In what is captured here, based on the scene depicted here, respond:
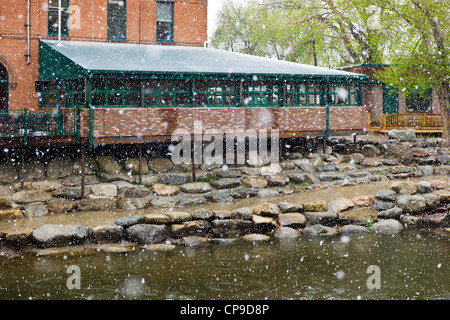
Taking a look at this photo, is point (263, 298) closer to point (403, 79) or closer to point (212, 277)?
point (212, 277)

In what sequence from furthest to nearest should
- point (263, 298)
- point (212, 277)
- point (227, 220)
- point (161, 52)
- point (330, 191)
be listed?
point (161, 52)
point (330, 191)
point (227, 220)
point (212, 277)
point (263, 298)

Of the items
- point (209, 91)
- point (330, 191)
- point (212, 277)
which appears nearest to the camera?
point (212, 277)

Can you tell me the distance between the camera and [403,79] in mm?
28891

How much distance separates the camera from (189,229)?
1756 centimetres

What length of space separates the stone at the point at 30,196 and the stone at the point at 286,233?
814cm

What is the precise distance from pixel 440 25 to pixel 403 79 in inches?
127

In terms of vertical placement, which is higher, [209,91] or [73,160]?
[209,91]

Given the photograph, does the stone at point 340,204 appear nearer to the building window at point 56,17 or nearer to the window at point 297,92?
the window at point 297,92

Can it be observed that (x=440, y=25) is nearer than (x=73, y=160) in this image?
No

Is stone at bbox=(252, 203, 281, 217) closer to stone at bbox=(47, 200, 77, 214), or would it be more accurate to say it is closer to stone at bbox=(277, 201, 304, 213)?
stone at bbox=(277, 201, 304, 213)

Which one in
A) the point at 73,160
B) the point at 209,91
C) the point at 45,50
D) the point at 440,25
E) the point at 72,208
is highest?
the point at 440,25

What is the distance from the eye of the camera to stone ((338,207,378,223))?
19094mm

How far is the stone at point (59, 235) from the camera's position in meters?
16.0
